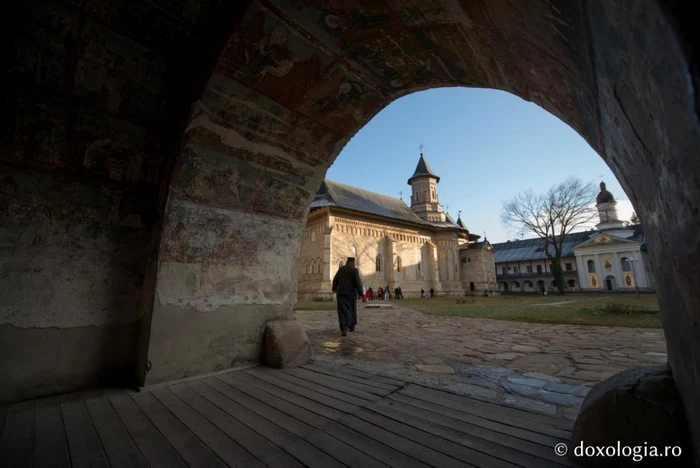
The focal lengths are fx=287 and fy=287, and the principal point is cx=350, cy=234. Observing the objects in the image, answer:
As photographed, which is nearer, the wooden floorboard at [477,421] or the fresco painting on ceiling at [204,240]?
the wooden floorboard at [477,421]

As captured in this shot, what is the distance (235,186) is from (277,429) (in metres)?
2.58

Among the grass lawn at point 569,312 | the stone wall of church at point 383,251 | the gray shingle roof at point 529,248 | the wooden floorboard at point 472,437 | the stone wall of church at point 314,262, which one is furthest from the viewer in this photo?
the gray shingle roof at point 529,248

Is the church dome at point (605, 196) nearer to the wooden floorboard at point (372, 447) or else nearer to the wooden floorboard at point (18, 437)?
the wooden floorboard at point (372, 447)

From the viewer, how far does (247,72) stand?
2822mm

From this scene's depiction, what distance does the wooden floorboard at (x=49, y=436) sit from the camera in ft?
5.58

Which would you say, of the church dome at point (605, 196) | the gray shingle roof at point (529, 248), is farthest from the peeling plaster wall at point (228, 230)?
the gray shingle roof at point (529, 248)

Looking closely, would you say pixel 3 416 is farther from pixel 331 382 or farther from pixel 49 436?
pixel 331 382

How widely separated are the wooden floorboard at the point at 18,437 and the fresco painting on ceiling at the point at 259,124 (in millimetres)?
2687

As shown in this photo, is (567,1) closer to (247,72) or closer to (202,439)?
(247,72)

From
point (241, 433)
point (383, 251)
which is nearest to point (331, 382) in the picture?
point (241, 433)

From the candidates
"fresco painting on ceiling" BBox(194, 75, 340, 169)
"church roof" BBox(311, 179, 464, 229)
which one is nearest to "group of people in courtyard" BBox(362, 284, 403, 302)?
"church roof" BBox(311, 179, 464, 229)

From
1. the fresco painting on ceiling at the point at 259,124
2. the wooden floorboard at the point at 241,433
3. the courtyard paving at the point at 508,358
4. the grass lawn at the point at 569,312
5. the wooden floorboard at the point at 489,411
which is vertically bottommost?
the grass lawn at the point at 569,312

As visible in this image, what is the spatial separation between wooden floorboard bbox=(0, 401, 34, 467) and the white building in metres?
41.5

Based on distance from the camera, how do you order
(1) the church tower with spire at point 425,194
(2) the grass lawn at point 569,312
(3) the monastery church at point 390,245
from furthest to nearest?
(1) the church tower with spire at point 425,194, (3) the monastery church at point 390,245, (2) the grass lawn at point 569,312
